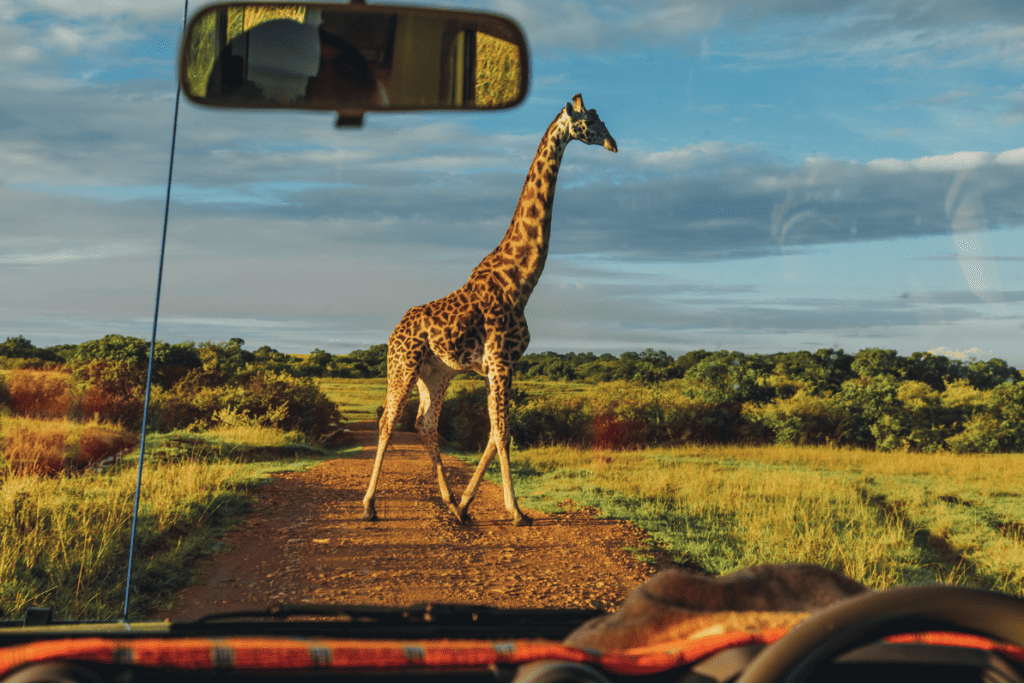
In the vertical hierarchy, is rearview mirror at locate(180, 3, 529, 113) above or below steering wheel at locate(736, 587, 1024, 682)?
above

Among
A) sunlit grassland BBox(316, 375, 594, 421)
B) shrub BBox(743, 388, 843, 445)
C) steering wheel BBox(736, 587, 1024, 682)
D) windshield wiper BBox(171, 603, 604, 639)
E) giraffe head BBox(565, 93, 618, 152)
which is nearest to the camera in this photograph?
steering wheel BBox(736, 587, 1024, 682)

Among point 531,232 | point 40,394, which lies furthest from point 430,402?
point 40,394

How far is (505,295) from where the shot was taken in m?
8.04

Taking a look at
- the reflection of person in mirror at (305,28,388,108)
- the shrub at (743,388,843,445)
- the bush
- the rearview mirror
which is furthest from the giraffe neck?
the shrub at (743,388,843,445)

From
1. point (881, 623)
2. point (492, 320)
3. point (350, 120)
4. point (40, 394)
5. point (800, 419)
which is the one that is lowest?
point (40, 394)

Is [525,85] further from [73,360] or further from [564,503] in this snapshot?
[73,360]

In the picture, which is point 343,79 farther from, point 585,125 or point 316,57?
point 585,125

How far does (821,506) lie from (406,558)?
446 centimetres

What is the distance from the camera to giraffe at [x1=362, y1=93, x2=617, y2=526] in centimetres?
782

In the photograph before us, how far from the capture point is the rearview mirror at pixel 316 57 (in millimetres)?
2189

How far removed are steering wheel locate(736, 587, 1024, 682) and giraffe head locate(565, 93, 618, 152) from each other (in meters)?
7.06

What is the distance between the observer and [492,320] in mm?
7859

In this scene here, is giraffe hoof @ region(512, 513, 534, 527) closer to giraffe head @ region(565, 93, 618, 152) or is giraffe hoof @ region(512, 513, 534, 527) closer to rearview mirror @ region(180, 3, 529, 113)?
giraffe head @ region(565, 93, 618, 152)

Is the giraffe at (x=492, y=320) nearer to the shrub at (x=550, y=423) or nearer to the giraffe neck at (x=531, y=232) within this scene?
the giraffe neck at (x=531, y=232)
